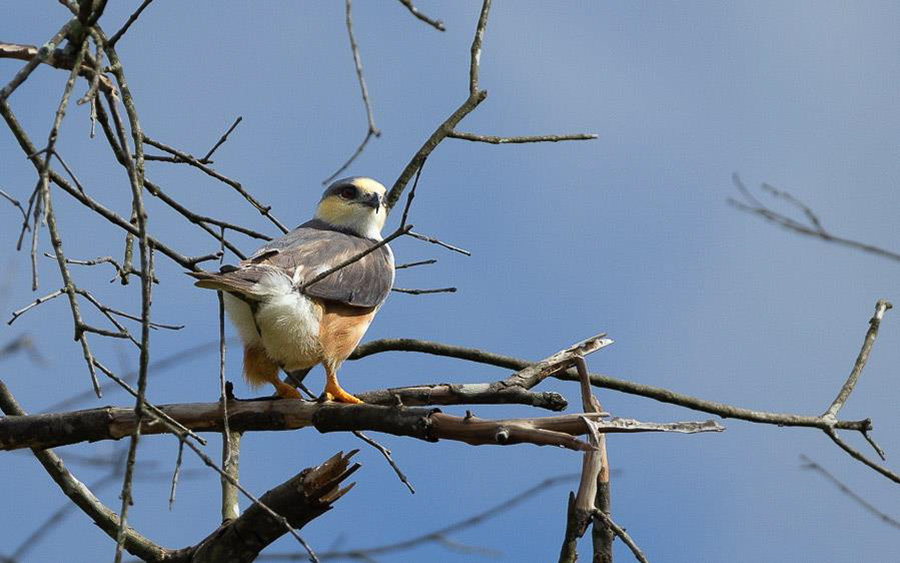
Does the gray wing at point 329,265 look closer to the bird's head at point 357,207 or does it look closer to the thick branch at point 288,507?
the bird's head at point 357,207

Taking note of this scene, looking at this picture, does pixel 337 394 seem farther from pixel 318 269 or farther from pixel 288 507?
pixel 288 507

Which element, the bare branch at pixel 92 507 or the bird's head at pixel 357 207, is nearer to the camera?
the bare branch at pixel 92 507

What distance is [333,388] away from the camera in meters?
5.08

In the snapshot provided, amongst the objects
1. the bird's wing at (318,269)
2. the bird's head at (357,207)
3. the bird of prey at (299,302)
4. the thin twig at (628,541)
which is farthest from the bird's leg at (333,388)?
the thin twig at (628,541)

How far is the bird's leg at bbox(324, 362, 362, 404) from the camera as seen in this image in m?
4.97

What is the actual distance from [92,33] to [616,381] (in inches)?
126

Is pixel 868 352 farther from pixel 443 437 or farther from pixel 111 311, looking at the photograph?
pixel 111 311

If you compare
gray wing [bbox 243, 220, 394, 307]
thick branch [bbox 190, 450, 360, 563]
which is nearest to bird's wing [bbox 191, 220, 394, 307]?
gray wing [bbox 243, 220, 394, 307]

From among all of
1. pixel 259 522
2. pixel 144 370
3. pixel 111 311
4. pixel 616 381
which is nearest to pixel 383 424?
pixel 259 522

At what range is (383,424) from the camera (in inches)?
151

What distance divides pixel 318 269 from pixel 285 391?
0.66 metres

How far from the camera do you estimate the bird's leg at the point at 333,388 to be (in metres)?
4.97

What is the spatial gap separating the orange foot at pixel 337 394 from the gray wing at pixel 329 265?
43 cm

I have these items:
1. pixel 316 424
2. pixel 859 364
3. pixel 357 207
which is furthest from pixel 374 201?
pixel 859 364
